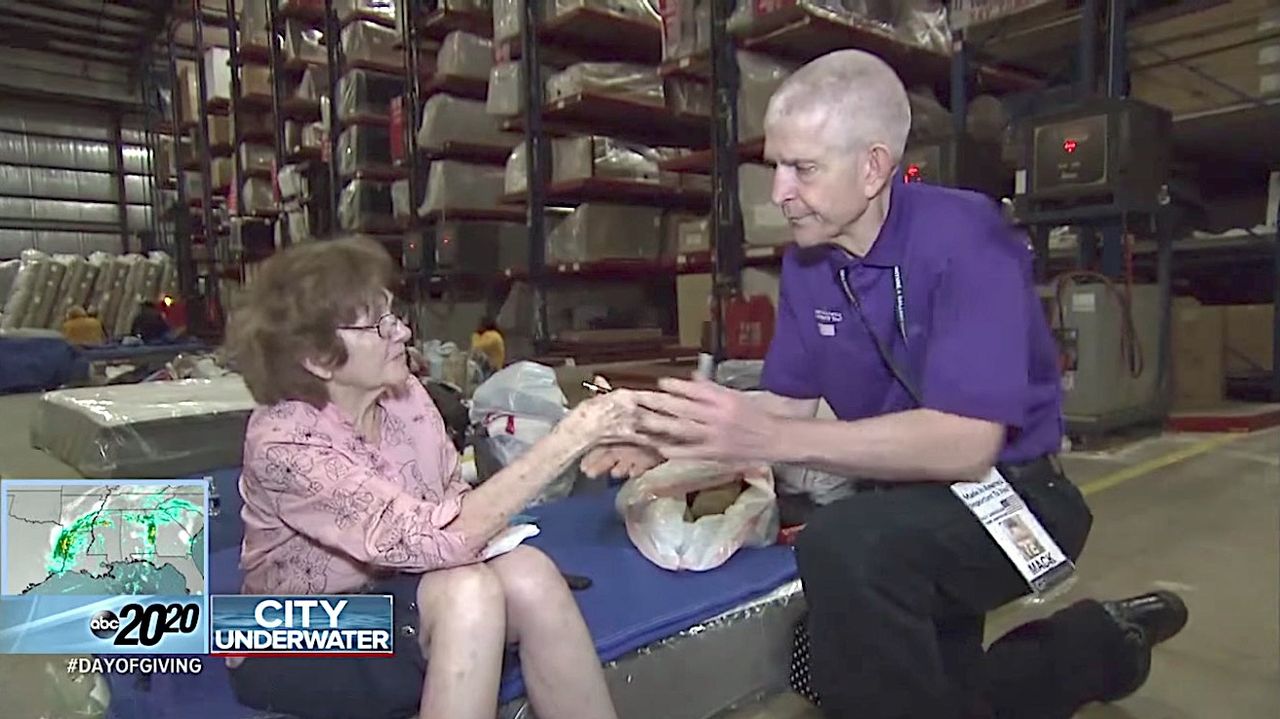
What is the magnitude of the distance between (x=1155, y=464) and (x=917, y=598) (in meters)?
2.50

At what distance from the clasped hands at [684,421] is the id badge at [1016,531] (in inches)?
12.8

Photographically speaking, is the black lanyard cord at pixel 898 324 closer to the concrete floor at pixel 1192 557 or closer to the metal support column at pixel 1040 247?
the concrete floor at pixel 1192 557

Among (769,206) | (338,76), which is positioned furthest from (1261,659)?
(338,76)

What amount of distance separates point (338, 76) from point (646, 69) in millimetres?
3095

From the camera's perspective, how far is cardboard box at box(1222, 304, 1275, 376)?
4.48m

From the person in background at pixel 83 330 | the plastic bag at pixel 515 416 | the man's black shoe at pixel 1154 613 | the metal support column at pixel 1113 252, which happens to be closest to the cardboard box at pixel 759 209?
the metal support column at pixel 1113 252

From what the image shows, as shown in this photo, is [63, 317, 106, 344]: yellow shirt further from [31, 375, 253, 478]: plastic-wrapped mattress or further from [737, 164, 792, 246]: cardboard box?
[737, 164, 792, 246]: cardboard box

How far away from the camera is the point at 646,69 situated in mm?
5984

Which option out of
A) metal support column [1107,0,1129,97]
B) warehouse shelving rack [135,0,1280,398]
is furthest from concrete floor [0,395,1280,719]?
metal support column [1107,0,1129,97]

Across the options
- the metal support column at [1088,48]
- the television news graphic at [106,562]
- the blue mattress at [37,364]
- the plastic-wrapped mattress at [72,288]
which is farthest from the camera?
the plastic-wrapped mattress at [72,288]

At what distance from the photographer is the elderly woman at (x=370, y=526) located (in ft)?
3.80

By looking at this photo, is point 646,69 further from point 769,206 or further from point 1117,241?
point 1117,241

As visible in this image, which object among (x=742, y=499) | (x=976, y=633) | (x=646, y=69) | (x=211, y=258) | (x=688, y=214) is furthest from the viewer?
(x=211, y=258)

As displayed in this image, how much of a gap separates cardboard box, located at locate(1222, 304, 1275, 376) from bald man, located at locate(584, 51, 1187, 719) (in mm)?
3912
